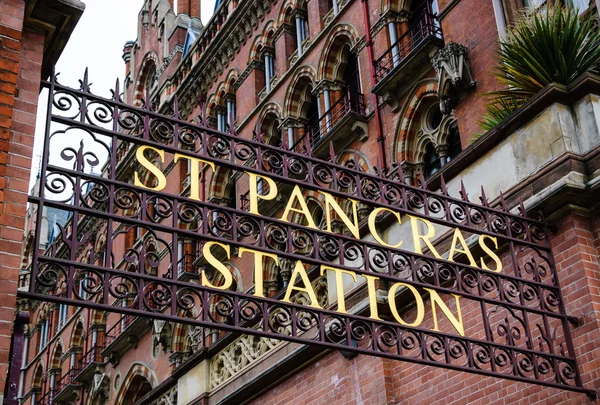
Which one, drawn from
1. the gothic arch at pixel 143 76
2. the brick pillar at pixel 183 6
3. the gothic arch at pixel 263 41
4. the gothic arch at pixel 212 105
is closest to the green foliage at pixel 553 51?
the gothic arch at pixel 263 41

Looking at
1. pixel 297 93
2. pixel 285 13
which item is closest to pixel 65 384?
pixel 297 93

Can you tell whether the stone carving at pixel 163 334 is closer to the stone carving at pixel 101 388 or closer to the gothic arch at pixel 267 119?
the stone carving at pixel 101 388

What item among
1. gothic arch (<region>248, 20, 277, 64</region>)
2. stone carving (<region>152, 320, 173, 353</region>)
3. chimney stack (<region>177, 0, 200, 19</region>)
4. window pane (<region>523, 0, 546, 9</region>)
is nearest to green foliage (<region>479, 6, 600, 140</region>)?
window pane (<region>523, 0, 546, 9</region>)

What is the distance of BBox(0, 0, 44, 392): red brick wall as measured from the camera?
5.88m

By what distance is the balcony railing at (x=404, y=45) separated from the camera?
1641 centimetres

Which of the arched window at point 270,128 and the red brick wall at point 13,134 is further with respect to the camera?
the arched window at point 270,128

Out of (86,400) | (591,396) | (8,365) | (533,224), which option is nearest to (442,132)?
(533,224)

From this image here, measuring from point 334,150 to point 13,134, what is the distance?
425 inches

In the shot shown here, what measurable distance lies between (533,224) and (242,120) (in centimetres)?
1455

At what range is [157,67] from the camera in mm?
31109

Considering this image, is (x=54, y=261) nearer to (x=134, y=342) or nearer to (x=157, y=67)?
(x=134, y=342)

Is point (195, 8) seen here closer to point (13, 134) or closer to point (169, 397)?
point (169, 397)

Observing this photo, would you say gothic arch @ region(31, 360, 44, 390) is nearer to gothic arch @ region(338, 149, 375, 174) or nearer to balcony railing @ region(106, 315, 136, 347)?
balcony railing @ region(106, 315, 136, 347)

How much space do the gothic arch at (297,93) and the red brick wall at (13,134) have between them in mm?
13748
